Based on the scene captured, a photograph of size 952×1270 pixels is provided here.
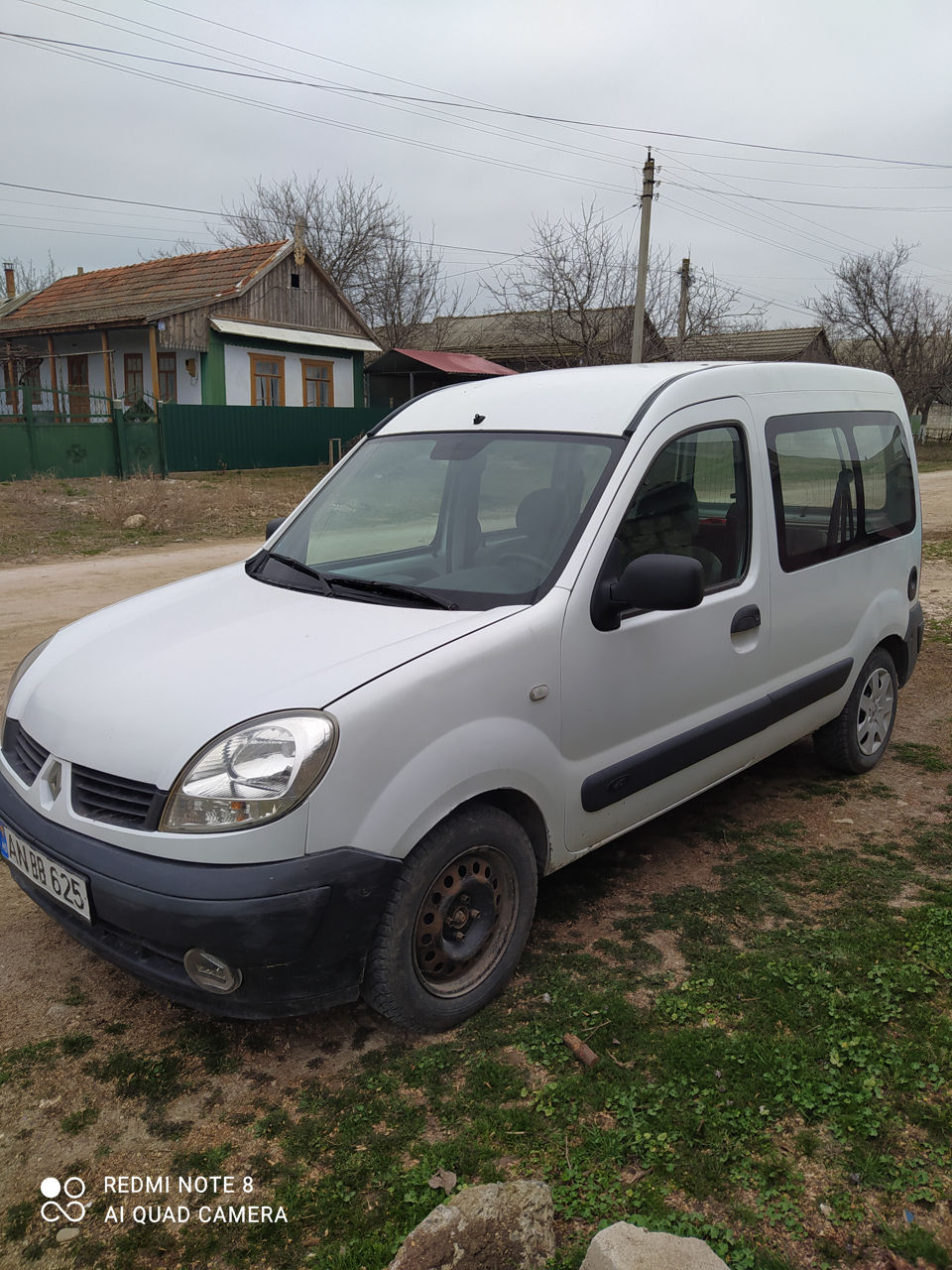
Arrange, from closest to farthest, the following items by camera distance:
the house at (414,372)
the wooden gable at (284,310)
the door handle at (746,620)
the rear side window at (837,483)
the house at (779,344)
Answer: the door handle at (746,620), the rear side window at (837,483), the wooden gable at (284,310), the house at (414,372), the house at (779,344)

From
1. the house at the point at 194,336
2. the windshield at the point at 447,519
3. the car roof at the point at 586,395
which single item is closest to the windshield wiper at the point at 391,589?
the windshield at the point at 447,519

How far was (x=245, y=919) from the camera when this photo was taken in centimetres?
235

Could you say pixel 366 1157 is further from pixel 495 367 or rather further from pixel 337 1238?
pixel 495 367

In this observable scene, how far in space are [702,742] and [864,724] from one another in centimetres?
169

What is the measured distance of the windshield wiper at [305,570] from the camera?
10.7 feet

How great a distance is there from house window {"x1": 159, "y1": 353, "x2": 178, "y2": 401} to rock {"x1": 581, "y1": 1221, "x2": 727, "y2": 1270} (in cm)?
2691

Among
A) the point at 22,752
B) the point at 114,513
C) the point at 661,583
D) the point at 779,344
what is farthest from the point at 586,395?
the point at 779,344

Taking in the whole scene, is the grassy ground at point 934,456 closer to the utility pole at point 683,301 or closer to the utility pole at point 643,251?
the utility pole at point 683,301

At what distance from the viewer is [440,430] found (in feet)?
12.5

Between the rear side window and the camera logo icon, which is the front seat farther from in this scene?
the camera logo icon

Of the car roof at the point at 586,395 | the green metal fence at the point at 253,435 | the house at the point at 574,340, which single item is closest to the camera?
the car roof at the point at 586,395

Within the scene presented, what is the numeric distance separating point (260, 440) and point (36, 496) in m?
8.68

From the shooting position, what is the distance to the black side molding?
3.21 m


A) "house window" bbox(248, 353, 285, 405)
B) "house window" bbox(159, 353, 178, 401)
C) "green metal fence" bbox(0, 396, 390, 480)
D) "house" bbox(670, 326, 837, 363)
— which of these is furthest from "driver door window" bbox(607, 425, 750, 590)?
"house" bbox(670, 326, 837, 363)
